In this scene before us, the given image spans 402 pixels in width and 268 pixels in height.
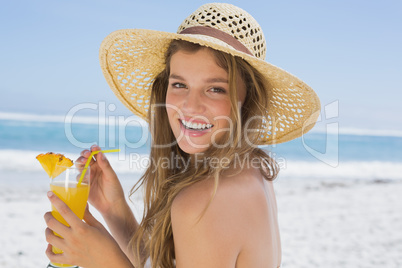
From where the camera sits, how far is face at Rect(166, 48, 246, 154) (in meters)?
2.14

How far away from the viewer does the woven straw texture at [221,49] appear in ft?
7.29

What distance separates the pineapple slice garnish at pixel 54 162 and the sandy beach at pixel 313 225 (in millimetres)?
1408

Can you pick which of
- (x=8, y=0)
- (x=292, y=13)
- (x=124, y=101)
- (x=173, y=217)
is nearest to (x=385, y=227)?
(x=124, y=101)

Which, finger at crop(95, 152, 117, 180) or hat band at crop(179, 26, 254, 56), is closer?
hat band at crop(179, 26, 254, 56)

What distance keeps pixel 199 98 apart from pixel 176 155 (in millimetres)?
691

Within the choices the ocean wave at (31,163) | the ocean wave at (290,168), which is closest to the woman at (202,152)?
the ocean wave at (290,168)

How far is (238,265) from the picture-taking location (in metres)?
1.89

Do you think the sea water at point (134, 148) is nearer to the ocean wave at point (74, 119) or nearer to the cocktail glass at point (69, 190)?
the ocean wave at point (74, 119)

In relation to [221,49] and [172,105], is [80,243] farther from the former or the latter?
[221,49]

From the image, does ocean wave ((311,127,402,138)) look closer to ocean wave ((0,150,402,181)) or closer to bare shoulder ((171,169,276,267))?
ocean wave ((0,150,402,181))

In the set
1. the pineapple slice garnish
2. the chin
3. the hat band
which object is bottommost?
the pineapple slice garnish

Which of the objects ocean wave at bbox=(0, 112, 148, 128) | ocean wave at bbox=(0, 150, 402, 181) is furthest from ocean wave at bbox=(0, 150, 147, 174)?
ocean wave at bbox=(0, 112, 148, 128)

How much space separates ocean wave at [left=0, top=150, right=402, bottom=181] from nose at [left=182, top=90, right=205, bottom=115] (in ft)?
32.9

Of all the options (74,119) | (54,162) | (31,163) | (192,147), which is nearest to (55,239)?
(54,162)
